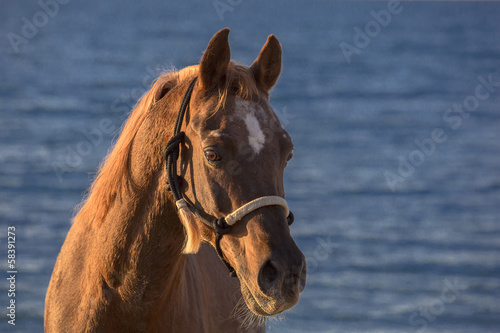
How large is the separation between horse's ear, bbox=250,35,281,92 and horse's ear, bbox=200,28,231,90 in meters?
0.18

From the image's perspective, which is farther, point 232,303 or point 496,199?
point 496,199

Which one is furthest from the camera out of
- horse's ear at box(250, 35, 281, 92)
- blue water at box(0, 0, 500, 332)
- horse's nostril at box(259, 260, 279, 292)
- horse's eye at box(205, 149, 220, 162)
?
blue water at box(0, 0, 500, 332)

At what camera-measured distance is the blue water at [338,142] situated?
24.7ft

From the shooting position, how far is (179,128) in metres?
2.78

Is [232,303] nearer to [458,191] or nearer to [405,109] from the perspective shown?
[458,191]

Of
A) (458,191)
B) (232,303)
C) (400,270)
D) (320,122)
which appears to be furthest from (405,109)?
(232,303)

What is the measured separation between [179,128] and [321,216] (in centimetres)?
Result: 648

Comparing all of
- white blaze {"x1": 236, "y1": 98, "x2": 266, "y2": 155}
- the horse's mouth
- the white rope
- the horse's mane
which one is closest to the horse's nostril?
the horse's mouth

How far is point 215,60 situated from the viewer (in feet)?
9.05

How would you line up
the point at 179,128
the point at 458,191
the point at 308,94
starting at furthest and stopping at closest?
the point at 308,94 → the point at 458,191 → the point at 179,128

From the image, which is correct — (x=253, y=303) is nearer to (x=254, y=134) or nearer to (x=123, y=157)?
(x=254, y=134)

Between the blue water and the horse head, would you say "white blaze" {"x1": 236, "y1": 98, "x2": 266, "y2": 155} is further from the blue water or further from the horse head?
the blue water

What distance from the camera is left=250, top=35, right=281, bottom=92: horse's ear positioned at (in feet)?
9.53

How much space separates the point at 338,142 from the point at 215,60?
9.74 m
